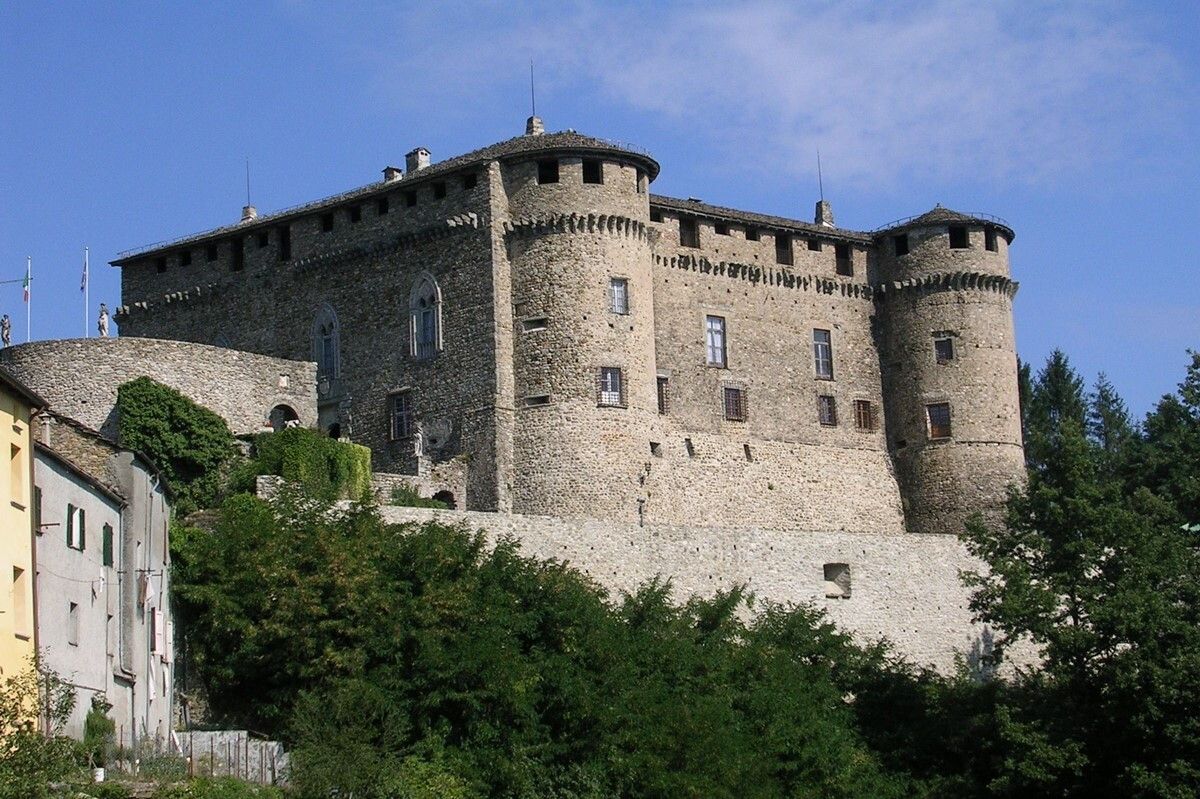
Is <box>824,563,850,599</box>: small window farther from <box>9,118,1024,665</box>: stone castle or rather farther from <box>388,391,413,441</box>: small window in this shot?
<box>388,391,413,441</box>: small window

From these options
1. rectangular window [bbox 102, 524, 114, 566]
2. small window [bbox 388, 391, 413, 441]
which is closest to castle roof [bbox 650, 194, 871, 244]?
small window [bbox 388, 391, 413, 441]

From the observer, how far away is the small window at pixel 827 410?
63750mm

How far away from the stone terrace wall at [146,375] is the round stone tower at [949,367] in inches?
735

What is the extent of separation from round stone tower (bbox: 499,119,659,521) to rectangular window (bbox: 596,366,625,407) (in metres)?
0.03

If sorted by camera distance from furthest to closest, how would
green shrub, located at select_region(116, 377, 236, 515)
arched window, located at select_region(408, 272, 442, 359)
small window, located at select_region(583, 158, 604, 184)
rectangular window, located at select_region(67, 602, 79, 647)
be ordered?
arched window, located at select_region(408, 272, 442, 359)
small window, located at select_region(583, 158, 604, 184)
green shrub, located at select_region(116, 377, 236, 515)
rectangular window, located at select_region(67, 602, 79, 647)

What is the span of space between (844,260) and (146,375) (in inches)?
903

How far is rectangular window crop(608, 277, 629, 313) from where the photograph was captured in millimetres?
56625

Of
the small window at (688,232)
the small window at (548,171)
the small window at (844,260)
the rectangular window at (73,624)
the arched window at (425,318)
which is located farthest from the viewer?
the small window at (844,260)

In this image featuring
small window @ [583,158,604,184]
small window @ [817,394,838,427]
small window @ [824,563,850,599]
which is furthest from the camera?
small window @ [817,394,838,427]

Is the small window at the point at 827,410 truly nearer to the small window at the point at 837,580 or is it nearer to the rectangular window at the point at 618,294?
the rectangular window at the point at 618,294

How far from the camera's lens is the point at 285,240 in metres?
62.4

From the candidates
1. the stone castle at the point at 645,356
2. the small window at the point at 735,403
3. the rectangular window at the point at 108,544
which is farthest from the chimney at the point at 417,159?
the rectangular window at the point at 108,544

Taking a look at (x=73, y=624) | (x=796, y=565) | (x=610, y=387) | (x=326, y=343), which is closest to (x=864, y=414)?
(x=610, y=387)

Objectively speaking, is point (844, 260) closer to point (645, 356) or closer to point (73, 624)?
point (645, 356)
